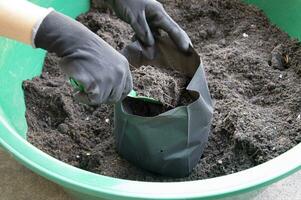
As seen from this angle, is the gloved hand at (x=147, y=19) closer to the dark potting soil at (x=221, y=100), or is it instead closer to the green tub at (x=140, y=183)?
the dark potting soil at (x=221, y=100)

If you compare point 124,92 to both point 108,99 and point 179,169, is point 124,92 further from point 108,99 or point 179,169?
point 179,169

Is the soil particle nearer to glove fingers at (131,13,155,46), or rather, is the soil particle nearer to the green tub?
glove fingers at (131,13,155,46)

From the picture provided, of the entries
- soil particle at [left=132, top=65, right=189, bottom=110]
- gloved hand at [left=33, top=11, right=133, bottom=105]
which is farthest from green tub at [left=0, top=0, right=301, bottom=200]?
soil particle at [left=132, top=65, right=189, bottom=110]

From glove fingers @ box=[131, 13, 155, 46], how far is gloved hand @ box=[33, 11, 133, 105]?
225mm

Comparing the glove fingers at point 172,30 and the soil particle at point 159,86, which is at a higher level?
the glove fingers at point 172,30

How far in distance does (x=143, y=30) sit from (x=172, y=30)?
6 centimetres

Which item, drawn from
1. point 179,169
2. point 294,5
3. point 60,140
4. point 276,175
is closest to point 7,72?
point 60,140

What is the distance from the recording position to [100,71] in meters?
0.70

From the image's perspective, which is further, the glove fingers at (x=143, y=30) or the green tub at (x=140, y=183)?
the glove fingers at (x=143, y=30)

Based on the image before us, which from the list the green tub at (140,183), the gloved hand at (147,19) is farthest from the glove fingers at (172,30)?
the green tub at (140,183)

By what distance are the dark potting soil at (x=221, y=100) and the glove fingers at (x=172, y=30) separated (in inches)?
6.7

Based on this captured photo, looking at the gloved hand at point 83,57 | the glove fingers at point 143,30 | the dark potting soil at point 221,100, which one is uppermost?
the gloved hand at point 83,57

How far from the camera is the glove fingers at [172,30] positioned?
3.12 ft

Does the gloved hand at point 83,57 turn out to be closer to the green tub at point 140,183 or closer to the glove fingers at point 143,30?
the green tub at point 140,183
